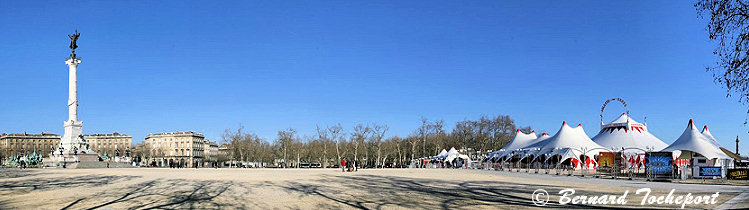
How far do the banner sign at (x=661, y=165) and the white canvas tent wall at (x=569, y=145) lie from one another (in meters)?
17.5

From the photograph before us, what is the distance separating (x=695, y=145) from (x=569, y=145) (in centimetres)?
1456

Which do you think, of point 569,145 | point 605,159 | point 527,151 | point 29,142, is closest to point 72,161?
point 527,151

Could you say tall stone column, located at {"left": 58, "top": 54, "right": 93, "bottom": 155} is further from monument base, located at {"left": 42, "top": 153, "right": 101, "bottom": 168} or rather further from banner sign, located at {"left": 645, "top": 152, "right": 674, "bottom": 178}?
banner sign, located at {"left": 645, "top": 152, "right": 674, "bottom": 178}

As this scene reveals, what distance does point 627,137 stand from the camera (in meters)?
55.3

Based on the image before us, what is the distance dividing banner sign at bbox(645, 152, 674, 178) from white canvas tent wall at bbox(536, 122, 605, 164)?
17.5 meters

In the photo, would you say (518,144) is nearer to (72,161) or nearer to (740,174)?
(740,174)

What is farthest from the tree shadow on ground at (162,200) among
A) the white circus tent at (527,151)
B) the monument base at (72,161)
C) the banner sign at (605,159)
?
the monument base at (72,161)

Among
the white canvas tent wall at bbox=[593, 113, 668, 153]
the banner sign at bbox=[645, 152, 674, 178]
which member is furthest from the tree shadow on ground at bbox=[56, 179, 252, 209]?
the white canvas tent wall at bbox=[593, 113, 668, 153]

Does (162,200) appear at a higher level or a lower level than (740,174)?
higher

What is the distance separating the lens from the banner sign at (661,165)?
3256 centimetres

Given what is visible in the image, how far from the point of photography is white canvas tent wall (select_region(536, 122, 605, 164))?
51.9 meters

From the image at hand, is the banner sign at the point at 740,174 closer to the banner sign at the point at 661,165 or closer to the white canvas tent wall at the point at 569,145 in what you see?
the banner sign at the point at 661,165

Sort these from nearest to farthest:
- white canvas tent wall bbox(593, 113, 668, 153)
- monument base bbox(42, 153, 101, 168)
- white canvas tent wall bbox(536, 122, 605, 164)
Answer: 1. white canvas tent wall bbox(536, 122, 605, 164)
2. white canvas tent wall bbox(593, 113, 668, 153)
3. monument base bbox(42, 153, 101, 168)

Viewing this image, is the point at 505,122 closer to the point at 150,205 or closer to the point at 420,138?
the point at 420,138
